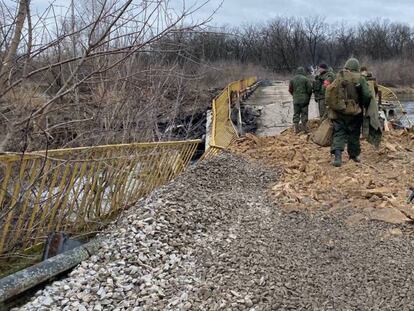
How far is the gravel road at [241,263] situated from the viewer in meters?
3.84

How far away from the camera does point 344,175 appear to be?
25.3 feet

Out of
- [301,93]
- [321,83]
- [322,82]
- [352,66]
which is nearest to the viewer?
[352,66]

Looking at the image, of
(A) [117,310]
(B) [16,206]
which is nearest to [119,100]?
(B) [16,206]

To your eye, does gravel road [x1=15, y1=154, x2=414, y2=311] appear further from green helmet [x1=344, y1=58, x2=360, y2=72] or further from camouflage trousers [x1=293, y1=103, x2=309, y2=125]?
camouflage trousers [x1=293, y1=103, x2=309, y2=125]

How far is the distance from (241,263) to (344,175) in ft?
12.4

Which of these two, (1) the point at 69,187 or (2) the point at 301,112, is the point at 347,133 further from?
(1) the point at 69,187

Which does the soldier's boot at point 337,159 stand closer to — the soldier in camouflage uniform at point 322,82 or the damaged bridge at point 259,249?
the damaged bridge at point 259,249

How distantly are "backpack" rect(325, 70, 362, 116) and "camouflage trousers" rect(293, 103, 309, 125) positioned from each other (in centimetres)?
382

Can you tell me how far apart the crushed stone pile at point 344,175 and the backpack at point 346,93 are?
930mm

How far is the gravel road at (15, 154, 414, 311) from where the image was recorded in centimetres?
384

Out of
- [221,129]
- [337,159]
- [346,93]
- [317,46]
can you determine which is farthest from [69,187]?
[317,46]

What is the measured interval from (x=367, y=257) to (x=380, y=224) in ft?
3.16

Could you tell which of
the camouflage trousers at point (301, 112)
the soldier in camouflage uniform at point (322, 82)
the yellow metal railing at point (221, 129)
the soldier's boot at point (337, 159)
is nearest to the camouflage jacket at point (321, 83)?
the soldier in camouflage uniform at point (322, 82)

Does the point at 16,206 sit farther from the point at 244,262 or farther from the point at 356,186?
the point at 356,186
